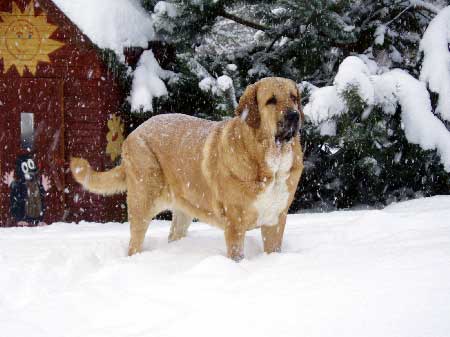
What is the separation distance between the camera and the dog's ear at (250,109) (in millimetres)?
3834

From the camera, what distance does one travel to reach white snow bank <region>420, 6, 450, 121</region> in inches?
289

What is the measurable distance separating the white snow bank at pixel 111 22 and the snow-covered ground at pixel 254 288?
4.33m

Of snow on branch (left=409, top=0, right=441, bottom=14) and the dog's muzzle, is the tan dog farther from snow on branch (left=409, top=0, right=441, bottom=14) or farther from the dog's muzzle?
snow on branch (left=409, top=0, right=441, bottom=14)

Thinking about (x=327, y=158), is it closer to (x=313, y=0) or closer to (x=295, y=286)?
(x=313, y=0)

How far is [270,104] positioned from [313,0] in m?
4.27

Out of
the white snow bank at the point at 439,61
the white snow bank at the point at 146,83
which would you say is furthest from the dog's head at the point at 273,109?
the white snow bank at the point at 146,83

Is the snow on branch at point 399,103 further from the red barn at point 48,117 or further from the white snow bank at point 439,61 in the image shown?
the red barn at point 48,117

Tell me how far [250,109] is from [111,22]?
5137 mm

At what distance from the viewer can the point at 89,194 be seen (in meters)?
8.63

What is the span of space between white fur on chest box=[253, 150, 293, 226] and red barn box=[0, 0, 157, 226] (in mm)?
5134

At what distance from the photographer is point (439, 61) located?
7406 millimetres

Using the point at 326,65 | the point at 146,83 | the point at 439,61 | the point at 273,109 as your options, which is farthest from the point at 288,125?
the point at 326,65

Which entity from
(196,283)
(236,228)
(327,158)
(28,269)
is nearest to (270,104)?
(236,228)

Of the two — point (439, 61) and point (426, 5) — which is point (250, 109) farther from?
point (426, 5)
